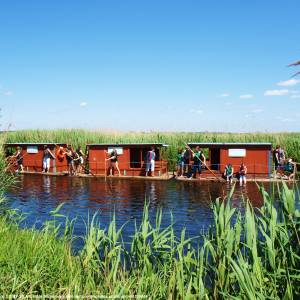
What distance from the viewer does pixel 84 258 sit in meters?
7.77

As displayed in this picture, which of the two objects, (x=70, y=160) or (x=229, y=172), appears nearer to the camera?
(x=229, y=172)

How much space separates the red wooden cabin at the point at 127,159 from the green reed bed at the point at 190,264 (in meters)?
23.9

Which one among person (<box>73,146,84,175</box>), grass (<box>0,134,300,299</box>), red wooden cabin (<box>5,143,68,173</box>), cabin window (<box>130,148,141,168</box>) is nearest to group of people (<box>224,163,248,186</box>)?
cabin window (<box>130,148,141,168</box>)

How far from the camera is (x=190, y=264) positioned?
7.32 meters

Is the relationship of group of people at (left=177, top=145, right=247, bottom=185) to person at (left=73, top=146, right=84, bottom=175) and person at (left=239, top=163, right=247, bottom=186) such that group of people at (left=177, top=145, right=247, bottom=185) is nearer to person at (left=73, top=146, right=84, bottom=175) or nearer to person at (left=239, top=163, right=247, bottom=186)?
person at (left=239, top=163, right=247, bottom=186)

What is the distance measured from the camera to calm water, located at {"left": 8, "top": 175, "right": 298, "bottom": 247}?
1650cm

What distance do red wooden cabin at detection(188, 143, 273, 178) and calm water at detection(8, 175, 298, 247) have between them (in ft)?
6.85

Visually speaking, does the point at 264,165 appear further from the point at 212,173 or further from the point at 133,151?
the point at 133,151

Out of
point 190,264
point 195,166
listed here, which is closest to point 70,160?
point 195,166

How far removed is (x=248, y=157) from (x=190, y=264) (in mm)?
23265

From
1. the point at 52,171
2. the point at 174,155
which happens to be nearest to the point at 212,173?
the point at 174,155

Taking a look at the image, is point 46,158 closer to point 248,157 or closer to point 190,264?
point 248,157

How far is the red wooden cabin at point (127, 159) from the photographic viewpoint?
32.1 m

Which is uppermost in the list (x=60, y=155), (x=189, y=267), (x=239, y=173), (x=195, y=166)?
(x=60, y=155)
